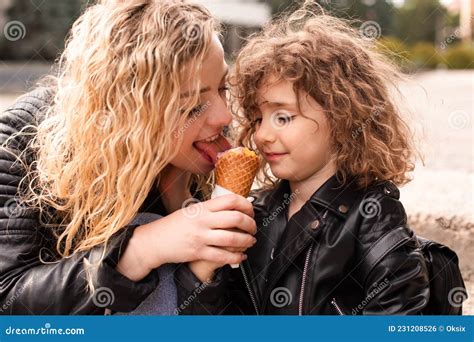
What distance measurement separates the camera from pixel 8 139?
2059mm

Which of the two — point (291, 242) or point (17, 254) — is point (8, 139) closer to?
point (17, 254)

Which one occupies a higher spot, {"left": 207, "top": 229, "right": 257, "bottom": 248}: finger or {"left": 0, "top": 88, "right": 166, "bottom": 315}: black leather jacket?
{"left": 207, "top": 229, "right": 257, "bottom": 248}: finger

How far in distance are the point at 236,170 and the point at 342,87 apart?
1.41ft

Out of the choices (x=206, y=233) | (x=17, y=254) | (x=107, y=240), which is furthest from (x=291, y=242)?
(x=17, y=254)

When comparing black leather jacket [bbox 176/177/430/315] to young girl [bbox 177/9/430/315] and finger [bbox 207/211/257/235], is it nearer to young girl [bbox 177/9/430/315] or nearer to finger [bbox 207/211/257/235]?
young girl [bbox 177/9/430/315]

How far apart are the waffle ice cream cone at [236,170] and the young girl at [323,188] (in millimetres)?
106

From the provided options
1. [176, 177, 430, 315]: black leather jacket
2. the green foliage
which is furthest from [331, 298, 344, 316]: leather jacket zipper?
the green foliage

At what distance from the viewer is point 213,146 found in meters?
2.08

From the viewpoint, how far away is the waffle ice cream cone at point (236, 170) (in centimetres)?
202

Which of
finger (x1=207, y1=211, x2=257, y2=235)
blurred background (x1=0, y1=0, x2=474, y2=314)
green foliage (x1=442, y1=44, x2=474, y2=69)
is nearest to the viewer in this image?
finger (x1=207, y1=211, x2=257, y2=235)

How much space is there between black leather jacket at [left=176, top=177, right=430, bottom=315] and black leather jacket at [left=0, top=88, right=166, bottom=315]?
0.18 metres

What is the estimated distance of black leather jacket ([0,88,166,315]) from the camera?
193 cm

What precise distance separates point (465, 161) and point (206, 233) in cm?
438

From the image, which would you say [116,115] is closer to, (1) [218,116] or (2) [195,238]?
(1) [218,116]
